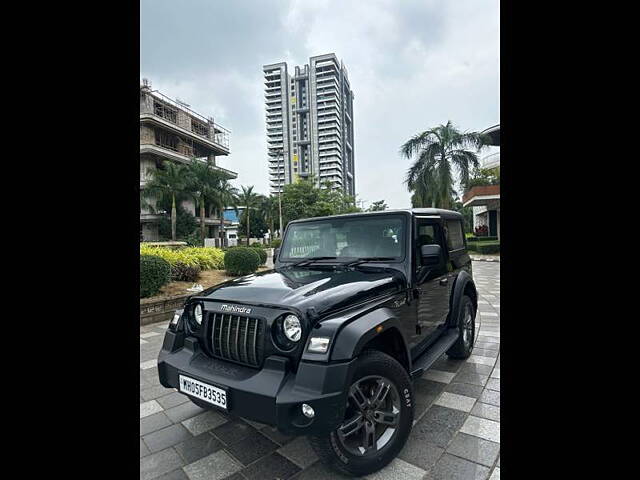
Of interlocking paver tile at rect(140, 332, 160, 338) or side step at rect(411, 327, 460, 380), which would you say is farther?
interlocking paver tile at rect(140, 332, 160, 338)

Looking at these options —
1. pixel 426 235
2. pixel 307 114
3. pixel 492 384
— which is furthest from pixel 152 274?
pixel 307 114

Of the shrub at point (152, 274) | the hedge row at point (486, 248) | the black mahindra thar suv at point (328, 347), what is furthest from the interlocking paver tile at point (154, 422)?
the hedge row at point (486, 248)

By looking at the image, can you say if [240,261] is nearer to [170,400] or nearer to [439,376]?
[170,400]

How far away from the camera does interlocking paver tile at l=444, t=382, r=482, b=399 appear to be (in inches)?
122

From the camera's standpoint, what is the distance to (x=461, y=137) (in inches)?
714

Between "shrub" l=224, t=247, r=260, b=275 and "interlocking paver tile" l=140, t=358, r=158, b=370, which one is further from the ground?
"shrub" l=224, t=247, r=260, b=275

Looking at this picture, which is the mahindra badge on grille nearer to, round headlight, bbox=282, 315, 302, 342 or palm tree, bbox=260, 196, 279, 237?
round headlight, bbox=282, 315, 302, 342

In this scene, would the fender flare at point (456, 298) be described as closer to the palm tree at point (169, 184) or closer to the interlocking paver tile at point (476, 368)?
the interlocking paver tile at point (476, 368)

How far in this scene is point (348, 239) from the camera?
10.8 feet

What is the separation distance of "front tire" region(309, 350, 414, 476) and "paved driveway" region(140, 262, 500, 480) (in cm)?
13

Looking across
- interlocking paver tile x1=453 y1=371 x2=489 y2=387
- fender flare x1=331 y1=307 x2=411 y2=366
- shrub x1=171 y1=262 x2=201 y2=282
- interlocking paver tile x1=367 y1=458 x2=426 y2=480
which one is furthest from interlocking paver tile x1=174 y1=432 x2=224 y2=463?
shrub x1=171 y1=262 x2=201 y2=282

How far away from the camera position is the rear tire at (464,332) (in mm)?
3750

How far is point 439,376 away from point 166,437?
8.59ft

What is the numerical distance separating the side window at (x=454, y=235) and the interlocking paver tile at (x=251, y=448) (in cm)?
269
